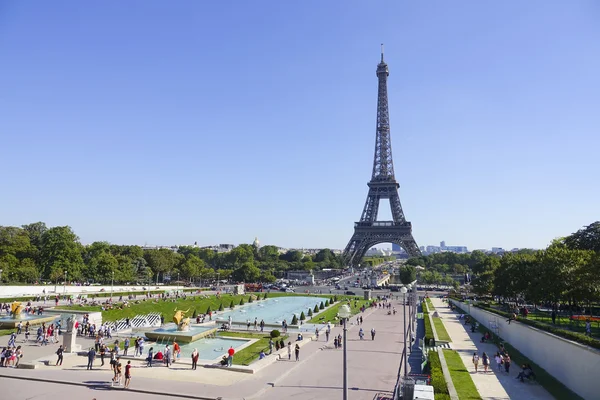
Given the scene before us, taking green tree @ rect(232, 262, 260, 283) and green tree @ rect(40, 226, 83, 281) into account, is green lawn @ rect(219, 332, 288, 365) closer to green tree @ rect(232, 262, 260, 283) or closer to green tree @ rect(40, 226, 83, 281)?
green tree @ rect(40, 226, 83, 281)

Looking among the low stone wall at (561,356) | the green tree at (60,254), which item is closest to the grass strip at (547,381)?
the low stone wall at (561,356)

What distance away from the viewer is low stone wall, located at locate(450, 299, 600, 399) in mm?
16398

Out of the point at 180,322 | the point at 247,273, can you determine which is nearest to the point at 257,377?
the point at 180,322

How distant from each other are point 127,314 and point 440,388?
112ft

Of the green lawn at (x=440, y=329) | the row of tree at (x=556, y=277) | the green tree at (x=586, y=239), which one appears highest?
the green tree at (x=586, y=239)

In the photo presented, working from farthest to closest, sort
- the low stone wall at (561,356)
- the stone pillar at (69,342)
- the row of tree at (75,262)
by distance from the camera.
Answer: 1. the row of tree at (75,262)
2. the stone pillar at (69,342)
3. the low stone wall at (561,356)

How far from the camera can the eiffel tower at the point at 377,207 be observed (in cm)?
10162

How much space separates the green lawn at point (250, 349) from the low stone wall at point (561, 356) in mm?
15117

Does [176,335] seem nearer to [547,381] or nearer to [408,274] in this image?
[547,381]

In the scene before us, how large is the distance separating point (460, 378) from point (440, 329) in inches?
637

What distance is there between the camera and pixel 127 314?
A: 4072cm

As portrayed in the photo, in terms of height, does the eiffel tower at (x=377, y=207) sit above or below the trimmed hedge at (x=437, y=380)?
above

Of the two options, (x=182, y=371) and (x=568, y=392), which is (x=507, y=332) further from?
(x=182, y=371)

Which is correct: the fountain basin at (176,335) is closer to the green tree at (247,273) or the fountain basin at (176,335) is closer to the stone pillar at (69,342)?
the stone pillar at (69,342)
